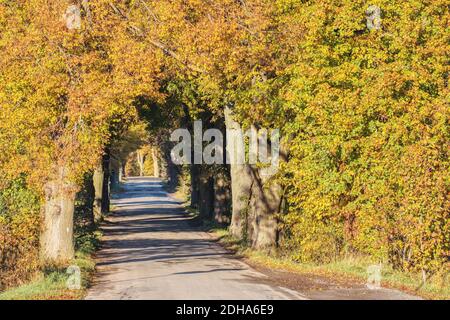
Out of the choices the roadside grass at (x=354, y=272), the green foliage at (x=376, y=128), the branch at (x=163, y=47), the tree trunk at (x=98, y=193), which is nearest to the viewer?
the roadside grass at (x=354, y=272)

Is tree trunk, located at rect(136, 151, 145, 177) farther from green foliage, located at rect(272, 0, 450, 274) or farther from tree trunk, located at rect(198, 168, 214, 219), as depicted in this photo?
green foliage, located at rect(272, 0, 450, 274)

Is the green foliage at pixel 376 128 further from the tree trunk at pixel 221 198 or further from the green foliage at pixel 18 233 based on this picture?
the tree trunk at pixel 221 198

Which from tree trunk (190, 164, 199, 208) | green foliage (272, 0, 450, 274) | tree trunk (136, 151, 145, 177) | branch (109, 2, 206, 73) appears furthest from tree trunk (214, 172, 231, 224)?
tree trunk (136, 151, 145, 177)

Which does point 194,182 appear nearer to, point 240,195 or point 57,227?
point 240,195

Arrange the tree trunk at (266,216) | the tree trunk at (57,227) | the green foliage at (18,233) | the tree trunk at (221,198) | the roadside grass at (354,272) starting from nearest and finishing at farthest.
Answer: the roadside grass at (354,272) < the green foliage at (18,233) < the tree trunk at (57,227) < the tree trunk at (266,216) < the tree trunk at (221,198)

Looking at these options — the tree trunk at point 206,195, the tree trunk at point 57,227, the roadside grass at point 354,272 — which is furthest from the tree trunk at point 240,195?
the tree trunk at point 206,195

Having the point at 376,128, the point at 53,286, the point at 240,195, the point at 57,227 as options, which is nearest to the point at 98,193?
the point at 240,195

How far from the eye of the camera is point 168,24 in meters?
31.4

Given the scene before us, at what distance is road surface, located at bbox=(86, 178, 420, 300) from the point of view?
66.0ft

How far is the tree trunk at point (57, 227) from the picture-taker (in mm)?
29305

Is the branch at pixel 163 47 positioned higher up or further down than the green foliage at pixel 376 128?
higher up

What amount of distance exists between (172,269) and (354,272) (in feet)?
17.4

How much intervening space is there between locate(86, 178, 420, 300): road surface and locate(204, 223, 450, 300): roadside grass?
771mm

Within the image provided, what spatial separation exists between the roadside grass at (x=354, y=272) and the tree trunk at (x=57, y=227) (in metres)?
5.93
